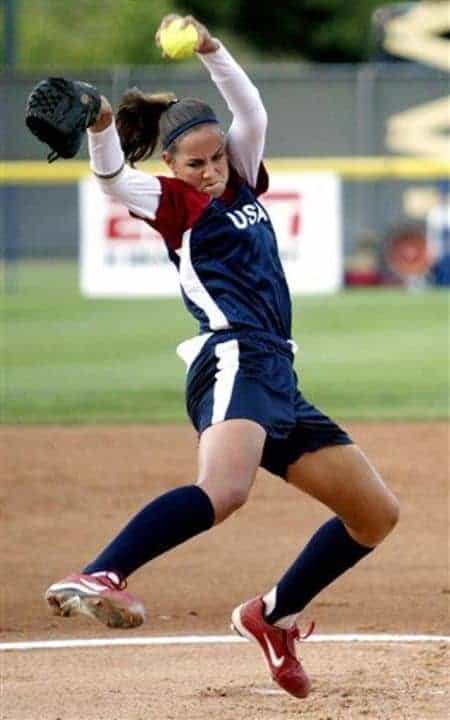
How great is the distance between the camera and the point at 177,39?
15.0 feet

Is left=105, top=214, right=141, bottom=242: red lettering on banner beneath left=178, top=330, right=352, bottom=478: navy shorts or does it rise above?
beneath

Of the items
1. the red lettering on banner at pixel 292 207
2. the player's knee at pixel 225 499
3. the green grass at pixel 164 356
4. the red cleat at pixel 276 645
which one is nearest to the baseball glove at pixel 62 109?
the player's knee at pixel 225 499

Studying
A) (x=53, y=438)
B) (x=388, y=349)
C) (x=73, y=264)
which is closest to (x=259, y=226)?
(x=53, y=438)

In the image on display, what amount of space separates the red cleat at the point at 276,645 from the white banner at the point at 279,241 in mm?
12487

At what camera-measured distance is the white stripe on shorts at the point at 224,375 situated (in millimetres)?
4590

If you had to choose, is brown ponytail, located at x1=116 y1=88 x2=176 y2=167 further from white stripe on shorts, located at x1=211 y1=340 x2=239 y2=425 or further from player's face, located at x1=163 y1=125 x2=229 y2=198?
white stripe on shorts, located at x1=211 y1=340 x2=239 y2=425

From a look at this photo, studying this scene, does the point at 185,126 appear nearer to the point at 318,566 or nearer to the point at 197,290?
the point at 197,290

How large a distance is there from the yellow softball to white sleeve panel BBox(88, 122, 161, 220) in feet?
0.81

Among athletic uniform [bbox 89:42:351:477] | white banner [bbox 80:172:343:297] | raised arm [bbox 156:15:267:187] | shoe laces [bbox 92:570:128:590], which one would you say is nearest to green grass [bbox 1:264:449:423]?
white banner [bbox 80:172:343:297]

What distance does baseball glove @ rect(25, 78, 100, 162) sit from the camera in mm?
4520

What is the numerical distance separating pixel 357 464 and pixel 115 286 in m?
14.1

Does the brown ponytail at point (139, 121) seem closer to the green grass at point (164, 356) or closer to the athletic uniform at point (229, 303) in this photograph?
the athletic uniform at point (229, 303)

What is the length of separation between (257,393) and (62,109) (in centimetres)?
89

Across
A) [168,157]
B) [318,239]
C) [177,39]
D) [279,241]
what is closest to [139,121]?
[168,157]
